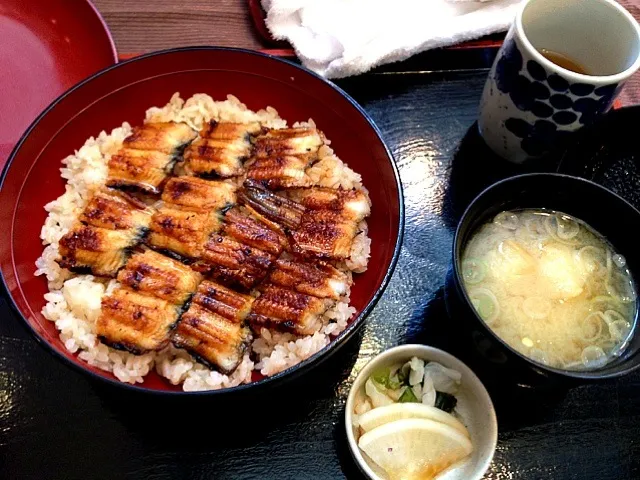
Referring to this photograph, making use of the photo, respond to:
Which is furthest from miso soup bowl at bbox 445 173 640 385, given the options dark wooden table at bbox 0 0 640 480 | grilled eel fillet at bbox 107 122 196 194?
grilled eel fillet at bbox 107 122 196 194

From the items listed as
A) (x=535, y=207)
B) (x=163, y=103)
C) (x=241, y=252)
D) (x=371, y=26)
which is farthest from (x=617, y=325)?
(x=163, y=103)

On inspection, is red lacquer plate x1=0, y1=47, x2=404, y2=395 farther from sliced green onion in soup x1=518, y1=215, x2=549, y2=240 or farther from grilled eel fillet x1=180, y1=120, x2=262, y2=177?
sliced green onion in soup x1=518, y1=215, x2=549, y2=240

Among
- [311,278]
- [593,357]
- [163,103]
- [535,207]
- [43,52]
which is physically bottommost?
[593,357]

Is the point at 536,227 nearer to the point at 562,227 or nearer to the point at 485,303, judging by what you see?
the point at 562,227

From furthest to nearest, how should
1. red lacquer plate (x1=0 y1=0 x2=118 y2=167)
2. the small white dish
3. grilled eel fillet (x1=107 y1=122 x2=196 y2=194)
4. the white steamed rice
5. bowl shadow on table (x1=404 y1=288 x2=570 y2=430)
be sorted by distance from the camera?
red lacquer plate (x1=0 y1=0 x2=118 y2=167)
grilled eel fillet (x1=107 y1=122 x2=196 y2=194)
bowl shadow on table (x1=404 y1=288 x2=570 y2=430)
the white steamed rice
the small white dish

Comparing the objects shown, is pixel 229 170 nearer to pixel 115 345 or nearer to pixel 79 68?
pixel 115 345
